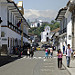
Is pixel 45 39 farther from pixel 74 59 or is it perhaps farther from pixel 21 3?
pixel 74 59

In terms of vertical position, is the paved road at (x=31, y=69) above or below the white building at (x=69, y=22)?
below

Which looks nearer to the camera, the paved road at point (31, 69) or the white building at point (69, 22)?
the paved road at point (31, 69)

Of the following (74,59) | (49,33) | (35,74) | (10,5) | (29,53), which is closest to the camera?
(35,74)

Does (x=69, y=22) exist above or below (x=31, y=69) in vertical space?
above

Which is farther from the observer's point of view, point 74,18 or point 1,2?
point 1,2

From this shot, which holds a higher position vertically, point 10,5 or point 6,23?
point 10,5

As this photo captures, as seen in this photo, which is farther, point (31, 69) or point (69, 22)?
point (69, 22)

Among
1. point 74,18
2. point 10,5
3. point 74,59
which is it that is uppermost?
point 10,5

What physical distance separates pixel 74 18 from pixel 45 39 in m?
143

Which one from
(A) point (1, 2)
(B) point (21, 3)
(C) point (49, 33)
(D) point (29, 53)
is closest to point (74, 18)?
(D) point (29, 53)

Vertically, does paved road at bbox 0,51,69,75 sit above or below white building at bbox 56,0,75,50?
below

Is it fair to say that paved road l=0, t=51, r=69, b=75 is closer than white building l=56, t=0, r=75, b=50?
Yes

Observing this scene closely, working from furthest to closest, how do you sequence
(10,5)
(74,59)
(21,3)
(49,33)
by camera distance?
(49,33) → (21,3) → (10,5) → (74,59)

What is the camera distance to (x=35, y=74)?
599 inches
